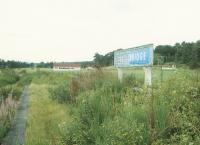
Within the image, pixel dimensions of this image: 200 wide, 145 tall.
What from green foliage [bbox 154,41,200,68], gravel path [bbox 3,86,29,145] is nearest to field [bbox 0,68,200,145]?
gravel path [bbox 3,86,29,145]

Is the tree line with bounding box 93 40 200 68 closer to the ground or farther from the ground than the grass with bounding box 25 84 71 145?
farther from the ground

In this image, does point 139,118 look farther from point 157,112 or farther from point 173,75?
point 173,75

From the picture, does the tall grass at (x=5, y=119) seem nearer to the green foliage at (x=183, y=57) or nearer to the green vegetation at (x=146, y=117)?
the green vegetation at (x=146, y=117)

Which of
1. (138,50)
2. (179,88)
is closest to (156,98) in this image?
(179,88)

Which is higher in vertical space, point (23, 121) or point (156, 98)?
point (156, 98)

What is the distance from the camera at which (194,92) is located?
21.5 ft

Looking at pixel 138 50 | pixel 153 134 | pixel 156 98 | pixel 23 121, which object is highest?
pixel 138 50

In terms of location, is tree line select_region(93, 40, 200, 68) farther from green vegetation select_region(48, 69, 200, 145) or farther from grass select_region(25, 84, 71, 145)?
grass select_region(25, 84, 71, 145)

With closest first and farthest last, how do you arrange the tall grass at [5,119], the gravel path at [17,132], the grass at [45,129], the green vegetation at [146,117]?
the green vegetation at [146,117] → the grass at [45,129] → the gravel path at [17,132] → the tall grass at [5,119]

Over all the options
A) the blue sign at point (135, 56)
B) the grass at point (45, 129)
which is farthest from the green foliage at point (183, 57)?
the grass at point (45, 129)

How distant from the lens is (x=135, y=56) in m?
11.0

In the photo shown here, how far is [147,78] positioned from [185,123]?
12.6ft

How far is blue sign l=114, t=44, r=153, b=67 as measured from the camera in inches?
380

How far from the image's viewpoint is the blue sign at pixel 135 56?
9648 millimetres
